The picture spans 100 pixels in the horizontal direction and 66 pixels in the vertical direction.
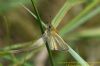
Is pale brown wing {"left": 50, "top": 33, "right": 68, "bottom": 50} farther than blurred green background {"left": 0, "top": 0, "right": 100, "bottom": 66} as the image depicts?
No

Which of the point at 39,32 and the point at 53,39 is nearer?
the point at 53,39

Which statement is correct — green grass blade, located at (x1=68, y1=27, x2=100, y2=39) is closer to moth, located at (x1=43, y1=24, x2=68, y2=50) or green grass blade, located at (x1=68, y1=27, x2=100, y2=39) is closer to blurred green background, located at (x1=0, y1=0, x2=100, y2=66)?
blurred green background, located at (x1=0, y1=0, x2=100, y2=66)

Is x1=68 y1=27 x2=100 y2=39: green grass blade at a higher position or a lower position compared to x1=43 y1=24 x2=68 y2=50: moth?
lower

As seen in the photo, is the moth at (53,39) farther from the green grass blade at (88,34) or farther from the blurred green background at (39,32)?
the green grass blade at (88,34)

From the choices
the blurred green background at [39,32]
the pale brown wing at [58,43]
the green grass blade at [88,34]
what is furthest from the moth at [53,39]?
the green grass blade at [88,34]

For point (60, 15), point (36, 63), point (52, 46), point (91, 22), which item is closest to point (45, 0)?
point (91, 22)

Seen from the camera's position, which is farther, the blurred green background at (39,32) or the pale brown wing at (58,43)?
the blurred green background at (39,32)

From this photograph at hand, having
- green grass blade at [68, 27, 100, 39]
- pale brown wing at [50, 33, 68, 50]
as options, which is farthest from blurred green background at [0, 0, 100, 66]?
pale brown wing at [50, 33, 68, 50]

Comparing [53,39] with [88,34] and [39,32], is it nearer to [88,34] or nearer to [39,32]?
[88,34]

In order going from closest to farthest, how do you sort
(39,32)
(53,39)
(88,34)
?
(53,39), (88,34), (39,32)

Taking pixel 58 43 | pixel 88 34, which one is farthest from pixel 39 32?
pixel 58 43

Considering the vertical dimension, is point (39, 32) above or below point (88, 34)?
above
